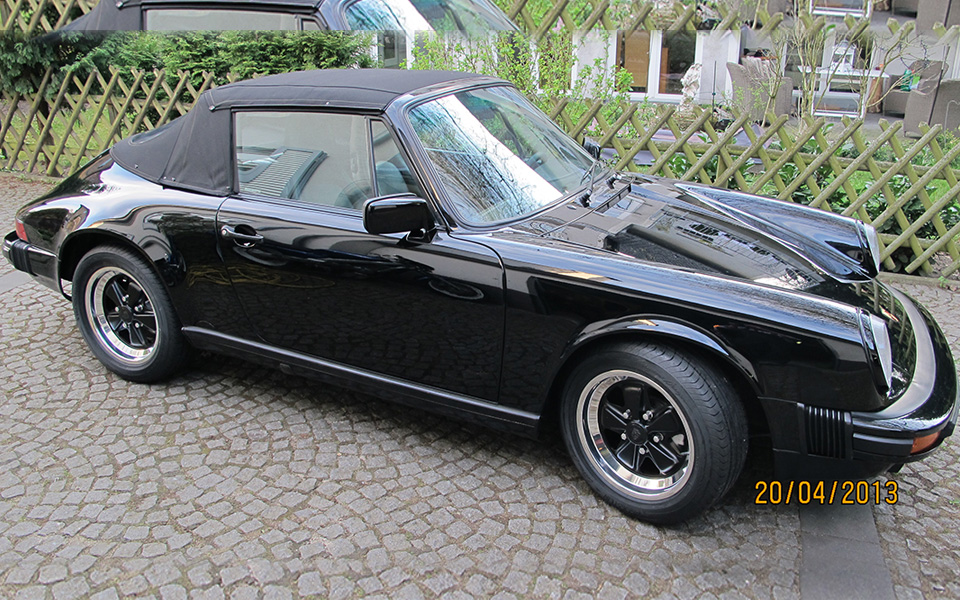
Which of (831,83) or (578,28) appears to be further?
(831,83)

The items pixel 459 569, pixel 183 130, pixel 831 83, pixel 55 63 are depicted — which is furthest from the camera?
pixel 55 63

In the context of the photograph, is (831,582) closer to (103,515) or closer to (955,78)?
(103,515)

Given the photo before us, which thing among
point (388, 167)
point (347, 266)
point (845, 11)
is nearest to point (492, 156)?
point (388, 167)

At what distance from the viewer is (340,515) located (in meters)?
2.86

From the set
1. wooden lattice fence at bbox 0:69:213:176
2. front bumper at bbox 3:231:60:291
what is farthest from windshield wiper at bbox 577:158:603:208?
wooden lattice fence at bbox 0:69:213:176

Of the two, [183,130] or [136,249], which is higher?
[183,130]

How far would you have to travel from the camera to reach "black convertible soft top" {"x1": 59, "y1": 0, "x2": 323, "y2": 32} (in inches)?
241

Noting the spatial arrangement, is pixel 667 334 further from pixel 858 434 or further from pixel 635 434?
pixel 858 434

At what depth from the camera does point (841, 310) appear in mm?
2441

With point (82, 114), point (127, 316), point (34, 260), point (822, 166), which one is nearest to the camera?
point (127, 316)

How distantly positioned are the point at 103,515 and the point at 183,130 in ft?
6.19

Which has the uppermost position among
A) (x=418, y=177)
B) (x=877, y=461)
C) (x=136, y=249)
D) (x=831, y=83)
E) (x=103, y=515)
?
(x=831, y=83)

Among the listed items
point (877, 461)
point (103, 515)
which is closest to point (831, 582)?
point (877, 461)
